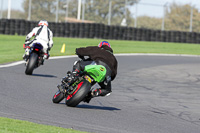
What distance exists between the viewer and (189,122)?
24.5ft

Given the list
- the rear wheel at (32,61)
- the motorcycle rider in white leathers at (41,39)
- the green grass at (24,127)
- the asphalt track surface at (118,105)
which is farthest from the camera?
the motorcycle rider in white leathers at (41,39)

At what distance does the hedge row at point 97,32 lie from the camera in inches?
1244

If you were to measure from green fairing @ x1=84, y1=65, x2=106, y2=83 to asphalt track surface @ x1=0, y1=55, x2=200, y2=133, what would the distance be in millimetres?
605

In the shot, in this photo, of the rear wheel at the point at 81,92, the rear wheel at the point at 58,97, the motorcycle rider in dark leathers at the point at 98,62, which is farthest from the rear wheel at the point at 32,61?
the rear wheel at the point at 81,92

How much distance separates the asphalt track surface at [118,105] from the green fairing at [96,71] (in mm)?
605

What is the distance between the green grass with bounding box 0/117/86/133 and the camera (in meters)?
5.23

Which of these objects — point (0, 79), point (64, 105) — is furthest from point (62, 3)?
point (64, 105)

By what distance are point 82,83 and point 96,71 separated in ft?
1.07

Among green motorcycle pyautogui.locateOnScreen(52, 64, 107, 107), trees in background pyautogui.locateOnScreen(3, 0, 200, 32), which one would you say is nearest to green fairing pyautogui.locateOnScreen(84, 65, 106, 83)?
green motorcycle pyautogui.locateOnScreen(52, 64, 107, 107)

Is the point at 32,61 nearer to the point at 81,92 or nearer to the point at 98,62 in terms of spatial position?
the point at 98,62

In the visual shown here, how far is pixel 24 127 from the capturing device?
5441 millimetres

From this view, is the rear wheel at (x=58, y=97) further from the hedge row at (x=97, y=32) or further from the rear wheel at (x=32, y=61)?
the hedge row at (x=97, y=32)

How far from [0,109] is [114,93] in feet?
14.5

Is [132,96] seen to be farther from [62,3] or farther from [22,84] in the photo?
[62,3]
